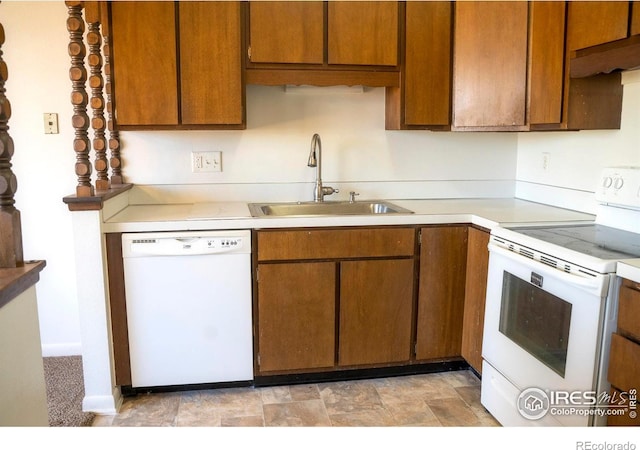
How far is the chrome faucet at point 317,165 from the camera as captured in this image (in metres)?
2.89

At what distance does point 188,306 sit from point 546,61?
2.02 metres

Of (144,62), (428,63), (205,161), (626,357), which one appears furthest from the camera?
(205,161)

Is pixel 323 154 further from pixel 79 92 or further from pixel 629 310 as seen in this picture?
pixel 629 310

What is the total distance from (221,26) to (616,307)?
6.86 ft

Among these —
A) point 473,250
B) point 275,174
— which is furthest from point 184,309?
point 473,250

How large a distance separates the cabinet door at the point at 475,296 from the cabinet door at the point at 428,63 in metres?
0.70

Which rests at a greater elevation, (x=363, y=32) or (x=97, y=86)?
(x=363, y=32)

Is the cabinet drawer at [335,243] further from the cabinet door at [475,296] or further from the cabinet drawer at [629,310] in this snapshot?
the cabinet drawer at [629,310]

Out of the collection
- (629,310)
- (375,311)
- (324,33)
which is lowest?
(375,311)

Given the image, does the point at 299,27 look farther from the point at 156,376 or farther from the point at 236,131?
the point at 156,376

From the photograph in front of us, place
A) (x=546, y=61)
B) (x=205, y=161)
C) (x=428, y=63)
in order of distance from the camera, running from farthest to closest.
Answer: (x=205, y=161) → (x=428, y=63) → (x=546, y=61)

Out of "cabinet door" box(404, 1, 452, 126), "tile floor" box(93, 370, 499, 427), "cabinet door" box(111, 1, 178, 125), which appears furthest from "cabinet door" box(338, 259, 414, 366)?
"cabinet door" box(111, 1, 178, 125)

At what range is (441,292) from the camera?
8.78 ft

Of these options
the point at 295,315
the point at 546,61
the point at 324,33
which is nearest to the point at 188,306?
the point at 295,315
